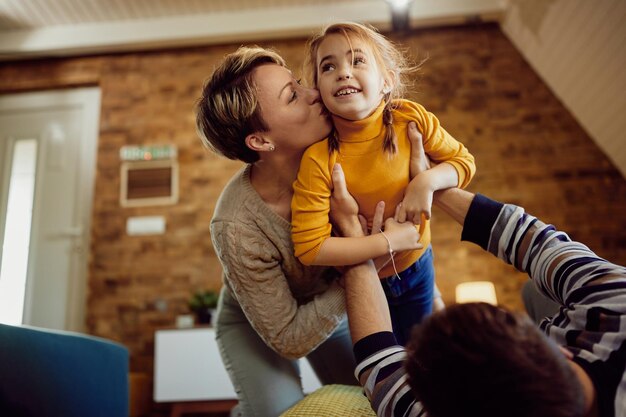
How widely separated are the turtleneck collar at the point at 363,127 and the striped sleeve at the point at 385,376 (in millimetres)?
540

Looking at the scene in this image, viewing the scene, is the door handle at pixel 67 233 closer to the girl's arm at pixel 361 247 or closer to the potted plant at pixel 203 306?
the potted plant at pixel 203 306

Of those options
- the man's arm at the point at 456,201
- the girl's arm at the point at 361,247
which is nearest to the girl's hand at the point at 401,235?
the girl's arm at the point at 361,247

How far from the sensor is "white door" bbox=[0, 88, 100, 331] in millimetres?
4359

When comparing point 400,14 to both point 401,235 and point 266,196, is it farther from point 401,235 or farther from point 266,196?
point 401,235

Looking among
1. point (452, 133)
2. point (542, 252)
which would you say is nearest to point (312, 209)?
point (542, 252)

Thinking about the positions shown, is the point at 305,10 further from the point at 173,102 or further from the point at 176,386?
the point at 176,386

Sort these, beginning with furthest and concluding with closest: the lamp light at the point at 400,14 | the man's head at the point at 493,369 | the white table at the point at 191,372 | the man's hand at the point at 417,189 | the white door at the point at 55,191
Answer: the white door at the point at 55,191, the lamp light at the point at 400,14, the white table at the point at 191,372, the man's hand at the point at 417,189, the man's head at the point at 493,369

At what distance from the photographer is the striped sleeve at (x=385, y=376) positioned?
33.2 inches

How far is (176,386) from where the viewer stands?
351cm

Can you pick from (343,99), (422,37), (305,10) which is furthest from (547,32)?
(343,99)

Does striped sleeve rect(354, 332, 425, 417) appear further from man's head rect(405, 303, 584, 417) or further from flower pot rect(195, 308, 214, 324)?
flower pot rect(195, 308, 214, 324)

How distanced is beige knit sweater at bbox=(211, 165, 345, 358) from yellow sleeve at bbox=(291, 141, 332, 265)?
110 millimetres

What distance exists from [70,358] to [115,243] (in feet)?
10.5

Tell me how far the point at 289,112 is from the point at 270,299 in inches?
19.5
